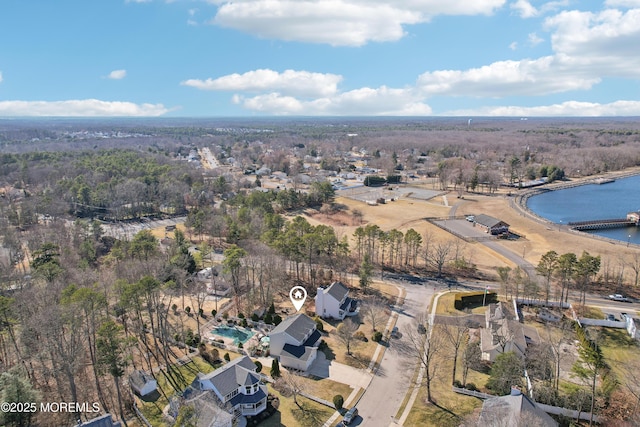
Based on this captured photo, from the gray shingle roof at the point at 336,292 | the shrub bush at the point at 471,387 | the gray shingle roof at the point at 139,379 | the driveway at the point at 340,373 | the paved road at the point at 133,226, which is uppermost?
the gray shingle roof at the point at 336,292

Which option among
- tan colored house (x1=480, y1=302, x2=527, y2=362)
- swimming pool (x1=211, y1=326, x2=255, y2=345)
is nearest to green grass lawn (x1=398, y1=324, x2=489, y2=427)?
tan colored house (x1=480, y1=302, x2=527, y2=362)

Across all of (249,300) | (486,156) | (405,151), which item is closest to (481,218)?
(249,300)

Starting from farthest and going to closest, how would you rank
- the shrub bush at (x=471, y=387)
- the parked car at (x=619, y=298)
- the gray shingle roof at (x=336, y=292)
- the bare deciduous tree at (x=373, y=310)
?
1. the parked car at (x=619, y=298)
2. the gray shingle roof at (x=336, y=292)
3. the bare deciduous tree at (x=373, y=310)
4. the shrub bush at (x=471, y=387)

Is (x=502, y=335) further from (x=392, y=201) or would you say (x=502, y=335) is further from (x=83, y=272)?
(x=392, y=201)

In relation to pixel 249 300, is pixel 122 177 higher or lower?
higher

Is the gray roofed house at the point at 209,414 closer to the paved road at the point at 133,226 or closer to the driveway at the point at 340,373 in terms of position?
the driveway at the point at 340,373

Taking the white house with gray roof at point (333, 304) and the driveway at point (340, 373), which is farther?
the white house with gray roof at point (333, 304)

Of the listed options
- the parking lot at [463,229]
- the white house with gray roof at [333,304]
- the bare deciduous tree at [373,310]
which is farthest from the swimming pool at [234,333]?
the parking lot at [463,229]

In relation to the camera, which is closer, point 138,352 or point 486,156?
point 138,352

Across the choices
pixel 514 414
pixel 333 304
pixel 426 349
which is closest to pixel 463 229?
pixel 333 304
